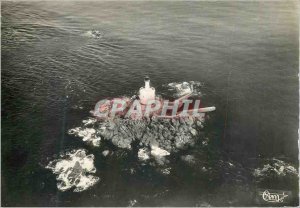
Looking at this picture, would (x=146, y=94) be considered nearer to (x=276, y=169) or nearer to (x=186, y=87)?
(x=186, y=87)

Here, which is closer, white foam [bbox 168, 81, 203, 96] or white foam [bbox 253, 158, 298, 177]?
white foam [bbox 253, 158, 298, 177]

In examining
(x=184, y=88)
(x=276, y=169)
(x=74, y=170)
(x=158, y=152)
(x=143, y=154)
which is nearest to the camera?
(x=74, y=170)

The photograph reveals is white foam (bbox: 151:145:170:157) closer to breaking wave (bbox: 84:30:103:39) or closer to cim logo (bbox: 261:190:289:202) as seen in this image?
cim logo (bbox: 261:190:289:202)

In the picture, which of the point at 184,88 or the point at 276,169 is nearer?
the point at 276,169

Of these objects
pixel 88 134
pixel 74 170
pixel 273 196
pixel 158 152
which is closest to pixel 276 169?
pixel 273 196

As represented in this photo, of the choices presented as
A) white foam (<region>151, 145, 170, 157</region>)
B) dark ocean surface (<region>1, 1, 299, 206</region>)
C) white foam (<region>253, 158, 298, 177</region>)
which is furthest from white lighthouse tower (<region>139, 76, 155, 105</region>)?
white foam (<region>253, 158, 298, 177</region>)

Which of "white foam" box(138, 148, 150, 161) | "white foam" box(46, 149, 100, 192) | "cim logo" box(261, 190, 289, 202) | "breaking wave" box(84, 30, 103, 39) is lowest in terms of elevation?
"cim logo" box(261, 190, 289, 202)

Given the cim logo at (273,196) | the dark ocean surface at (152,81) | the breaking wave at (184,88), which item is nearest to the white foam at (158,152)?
the dark ocean surface at (152,81)

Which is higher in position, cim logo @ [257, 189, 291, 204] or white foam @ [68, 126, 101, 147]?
white foam @ [68, 126, 101, 147]
